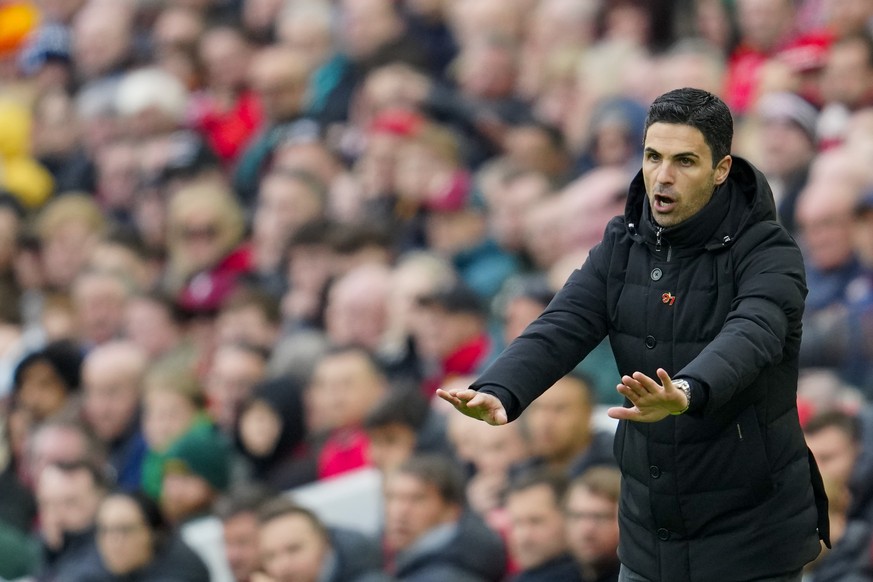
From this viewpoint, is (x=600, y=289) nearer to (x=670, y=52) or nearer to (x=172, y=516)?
(x=172, y=516)

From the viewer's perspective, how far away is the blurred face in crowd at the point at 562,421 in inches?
261

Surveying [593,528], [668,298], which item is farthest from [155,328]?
[668,298]

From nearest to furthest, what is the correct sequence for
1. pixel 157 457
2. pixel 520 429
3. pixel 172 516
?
pixel 520 429, pixel 172 516, pixel 157 457

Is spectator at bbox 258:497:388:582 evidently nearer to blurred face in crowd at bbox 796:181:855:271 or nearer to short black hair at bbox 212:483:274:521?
short black hair at bbox 212:483:274:521

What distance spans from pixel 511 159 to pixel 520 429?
2979mm

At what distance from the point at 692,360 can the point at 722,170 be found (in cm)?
45

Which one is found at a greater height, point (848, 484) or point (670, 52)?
→ point (670, 52)

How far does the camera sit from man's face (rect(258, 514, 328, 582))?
664 centimetres

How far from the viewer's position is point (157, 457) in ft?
27.3

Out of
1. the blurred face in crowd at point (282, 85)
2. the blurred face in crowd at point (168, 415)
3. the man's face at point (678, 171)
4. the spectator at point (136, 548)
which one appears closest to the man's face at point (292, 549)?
the spectator at point (136, 548)

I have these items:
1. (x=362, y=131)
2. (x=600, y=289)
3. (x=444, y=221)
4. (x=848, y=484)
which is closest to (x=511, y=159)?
(x=444, y=221)

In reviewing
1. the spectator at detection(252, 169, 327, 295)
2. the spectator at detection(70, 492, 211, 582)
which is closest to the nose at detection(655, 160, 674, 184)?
the spectator at detection(70, 492, 211, 582)

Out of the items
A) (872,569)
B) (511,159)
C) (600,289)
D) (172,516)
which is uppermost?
(600,289)

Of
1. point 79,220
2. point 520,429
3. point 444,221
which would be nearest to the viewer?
point 520,429
